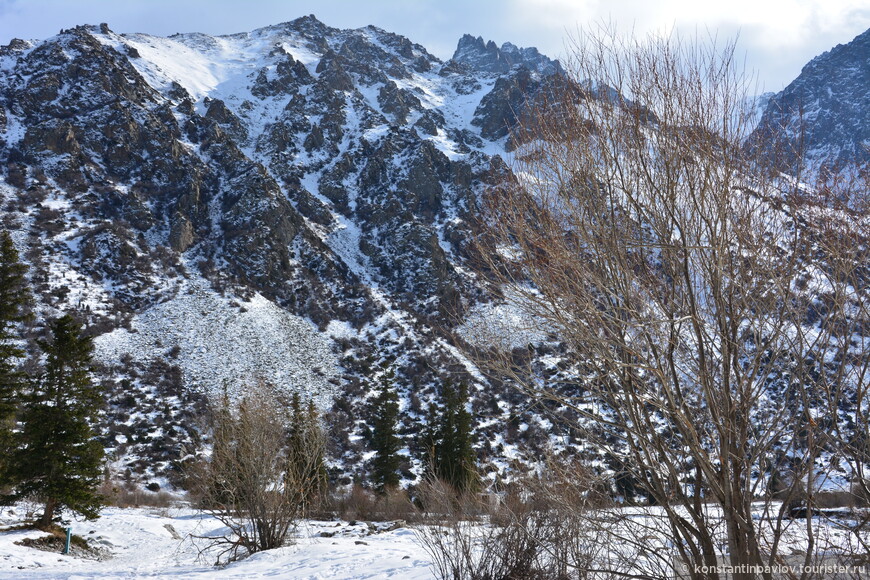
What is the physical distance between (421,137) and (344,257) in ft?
126

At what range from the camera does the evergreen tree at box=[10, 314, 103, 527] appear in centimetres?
1548

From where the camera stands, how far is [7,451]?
52.3ft

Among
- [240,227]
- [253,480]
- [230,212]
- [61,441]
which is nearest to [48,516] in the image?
[61,441]

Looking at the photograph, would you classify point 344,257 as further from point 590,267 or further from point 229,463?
point 590,267

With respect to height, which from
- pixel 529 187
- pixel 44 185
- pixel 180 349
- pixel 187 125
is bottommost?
pixel 529 187

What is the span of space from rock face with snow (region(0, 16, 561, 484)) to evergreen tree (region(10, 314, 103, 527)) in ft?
51.5

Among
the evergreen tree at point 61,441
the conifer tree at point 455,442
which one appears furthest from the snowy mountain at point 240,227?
the evergreen tree at point 61,441

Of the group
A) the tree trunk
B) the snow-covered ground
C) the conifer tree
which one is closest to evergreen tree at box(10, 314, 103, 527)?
the tree trunk

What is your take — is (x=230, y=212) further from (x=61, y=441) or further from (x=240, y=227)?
(x=61, y=441)

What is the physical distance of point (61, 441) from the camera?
15883 mm

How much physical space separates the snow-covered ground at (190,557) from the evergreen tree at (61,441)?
108 centimetres

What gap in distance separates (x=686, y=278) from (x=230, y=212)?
70.6 metres

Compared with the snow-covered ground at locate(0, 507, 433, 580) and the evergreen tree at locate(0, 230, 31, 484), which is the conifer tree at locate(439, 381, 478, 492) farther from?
the evergreen tree at locate(0, 230, 31, 484)

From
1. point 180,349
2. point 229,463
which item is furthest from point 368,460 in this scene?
point 229,463
